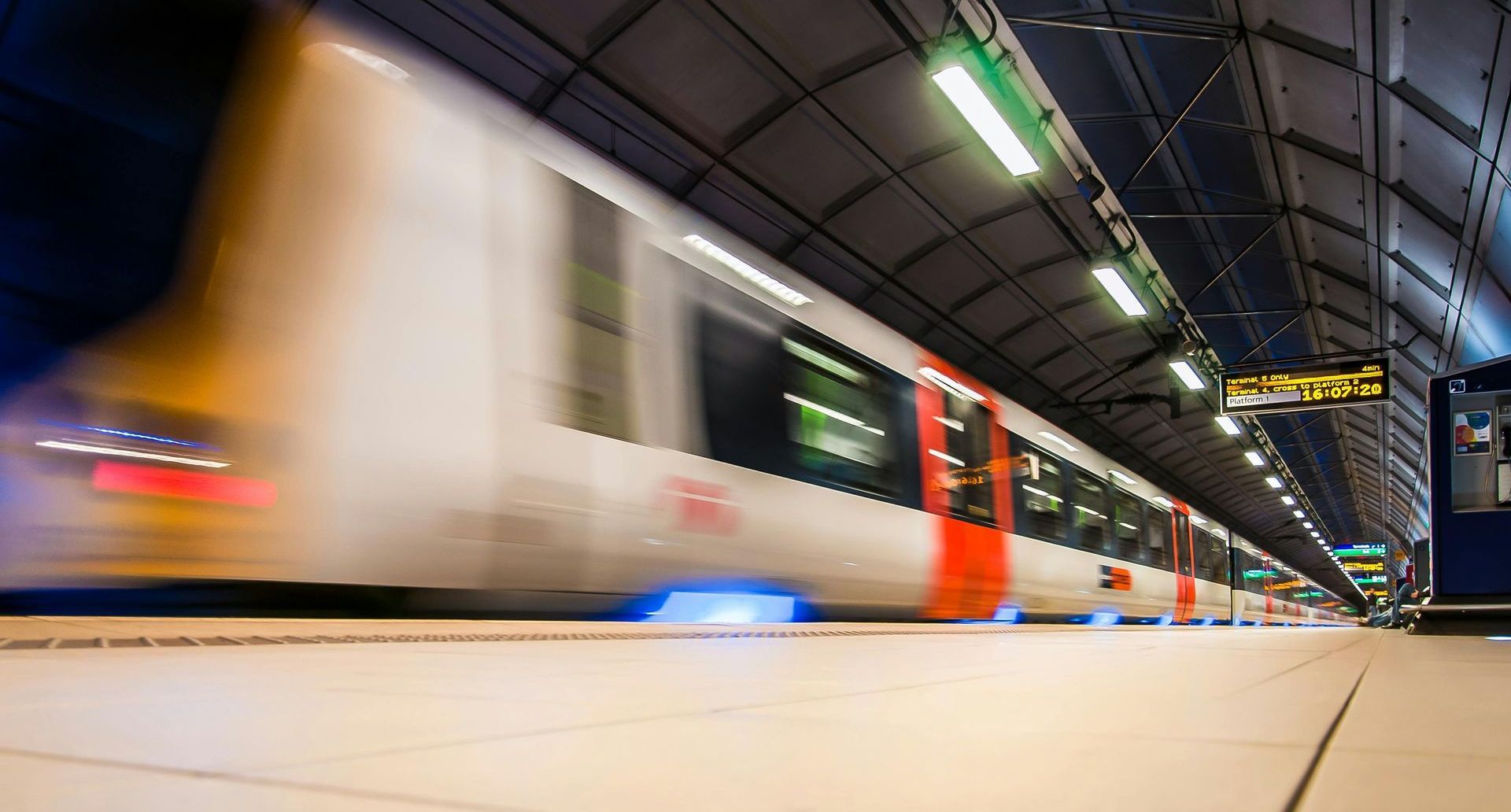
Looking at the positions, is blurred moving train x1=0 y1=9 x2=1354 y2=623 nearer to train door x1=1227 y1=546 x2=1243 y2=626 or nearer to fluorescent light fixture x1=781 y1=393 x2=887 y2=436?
fluorescent light fixture x1=781 y1=393 x2=887 y2=436

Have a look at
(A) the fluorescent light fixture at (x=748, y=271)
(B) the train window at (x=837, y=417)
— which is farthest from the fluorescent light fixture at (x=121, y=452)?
(B) the train window at (x=837, y=417)

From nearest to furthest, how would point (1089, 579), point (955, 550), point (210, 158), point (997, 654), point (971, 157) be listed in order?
point (997, 654), point (210, 158), point (955, 550), point (1089, 579), point (971, 157)

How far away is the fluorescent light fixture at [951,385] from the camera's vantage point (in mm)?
6863

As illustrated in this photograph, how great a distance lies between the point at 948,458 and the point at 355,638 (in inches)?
210

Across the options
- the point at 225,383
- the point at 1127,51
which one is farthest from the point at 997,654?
the point at 1127,51

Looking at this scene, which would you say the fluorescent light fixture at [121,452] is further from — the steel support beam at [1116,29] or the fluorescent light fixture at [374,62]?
the steel support beam at [1116,29]

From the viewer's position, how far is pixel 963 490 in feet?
23.0

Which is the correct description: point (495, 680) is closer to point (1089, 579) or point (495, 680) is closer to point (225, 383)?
point (225, 383)

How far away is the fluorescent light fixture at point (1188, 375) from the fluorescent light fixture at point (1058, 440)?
4.50 m

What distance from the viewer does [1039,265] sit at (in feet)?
43.4

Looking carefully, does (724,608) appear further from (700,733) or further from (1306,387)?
(1306,387)

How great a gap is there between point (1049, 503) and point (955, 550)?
2.30 meters

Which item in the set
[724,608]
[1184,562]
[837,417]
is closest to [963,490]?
[837,417]

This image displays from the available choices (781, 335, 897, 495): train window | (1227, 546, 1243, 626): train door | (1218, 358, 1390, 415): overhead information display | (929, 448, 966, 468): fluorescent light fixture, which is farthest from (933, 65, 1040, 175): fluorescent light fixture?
(1227, 546, 1243, 626): train door
